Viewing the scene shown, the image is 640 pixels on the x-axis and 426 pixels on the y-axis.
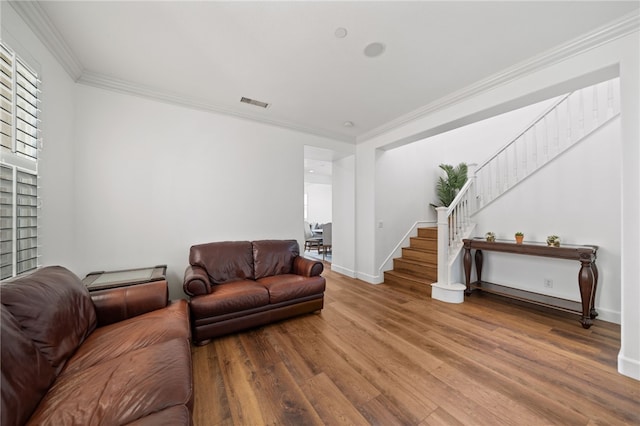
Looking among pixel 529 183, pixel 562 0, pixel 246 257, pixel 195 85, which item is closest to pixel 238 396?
pixel 246 257

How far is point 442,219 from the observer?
11.4 feet

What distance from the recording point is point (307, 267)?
121 inches

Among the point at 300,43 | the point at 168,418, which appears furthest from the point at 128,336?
the point at 300,43

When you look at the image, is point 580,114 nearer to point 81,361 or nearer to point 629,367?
point 629,367

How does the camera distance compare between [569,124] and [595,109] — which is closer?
[595,109]

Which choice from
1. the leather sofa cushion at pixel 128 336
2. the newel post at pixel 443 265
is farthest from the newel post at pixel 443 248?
the leather sofa cushion at pixel 128 336

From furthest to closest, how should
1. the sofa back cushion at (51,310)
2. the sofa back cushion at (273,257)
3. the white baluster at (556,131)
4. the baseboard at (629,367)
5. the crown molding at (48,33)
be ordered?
the white baluster at (556,131)
the sofa back cushion at (273,257)
the baseboard at (629,367)
the crown molding at (48,33)
the sofa back cushion at (51,310)

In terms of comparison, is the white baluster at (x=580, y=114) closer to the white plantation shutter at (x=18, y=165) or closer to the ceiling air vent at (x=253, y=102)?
the ceiling air vent at (x=253, y=102)

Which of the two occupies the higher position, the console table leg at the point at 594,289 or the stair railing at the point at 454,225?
the stair railing at the point at 454,225

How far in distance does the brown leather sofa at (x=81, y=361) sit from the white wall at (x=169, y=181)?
1070mm

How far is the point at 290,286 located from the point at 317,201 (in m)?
7.80

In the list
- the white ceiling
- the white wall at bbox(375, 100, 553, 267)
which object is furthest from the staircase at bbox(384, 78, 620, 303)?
the white ceiling

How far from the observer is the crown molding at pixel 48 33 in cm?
162

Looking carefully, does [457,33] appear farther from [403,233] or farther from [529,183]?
[403,233]
